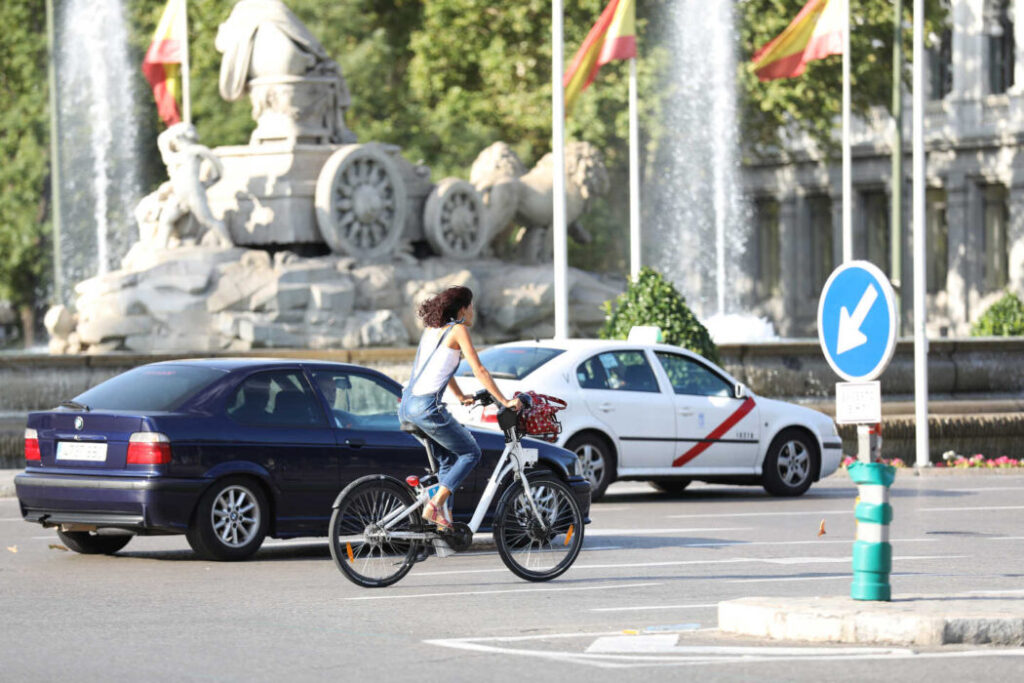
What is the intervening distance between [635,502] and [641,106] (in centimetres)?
2914

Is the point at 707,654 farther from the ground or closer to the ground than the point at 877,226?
closer to the ground

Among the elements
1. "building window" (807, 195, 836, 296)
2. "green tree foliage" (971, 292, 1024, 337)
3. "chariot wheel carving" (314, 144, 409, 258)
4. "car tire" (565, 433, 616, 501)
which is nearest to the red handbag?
"car tire" (565, 433, 616, 501)

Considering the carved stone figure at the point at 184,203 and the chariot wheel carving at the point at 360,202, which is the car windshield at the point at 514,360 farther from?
the carved stone figure at the point at 184,203

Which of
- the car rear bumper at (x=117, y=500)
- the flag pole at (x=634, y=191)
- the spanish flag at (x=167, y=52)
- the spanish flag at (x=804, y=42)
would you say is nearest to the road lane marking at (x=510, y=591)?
the car rear bumper at (x=117, y=500)

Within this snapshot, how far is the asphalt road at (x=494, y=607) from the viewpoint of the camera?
920 centimetres

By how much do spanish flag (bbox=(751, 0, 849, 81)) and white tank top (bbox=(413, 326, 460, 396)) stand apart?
24335 millimetres

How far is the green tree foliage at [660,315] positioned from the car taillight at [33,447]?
1195 cm

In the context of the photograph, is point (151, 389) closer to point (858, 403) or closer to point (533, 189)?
point (858, 403)

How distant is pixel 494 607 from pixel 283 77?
19.3 metres

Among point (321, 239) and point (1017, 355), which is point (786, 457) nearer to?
point (1017, 355)

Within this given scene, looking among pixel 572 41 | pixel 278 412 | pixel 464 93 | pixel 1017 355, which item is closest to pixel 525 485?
pixel 278 412

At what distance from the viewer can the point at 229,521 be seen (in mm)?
14070

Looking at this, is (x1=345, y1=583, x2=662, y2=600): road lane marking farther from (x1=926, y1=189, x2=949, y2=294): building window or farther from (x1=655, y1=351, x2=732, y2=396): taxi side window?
(x1=926, y1=189, x2=949, y2=294): building window

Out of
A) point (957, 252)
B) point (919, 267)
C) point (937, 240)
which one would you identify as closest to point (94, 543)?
point (919, 267)
